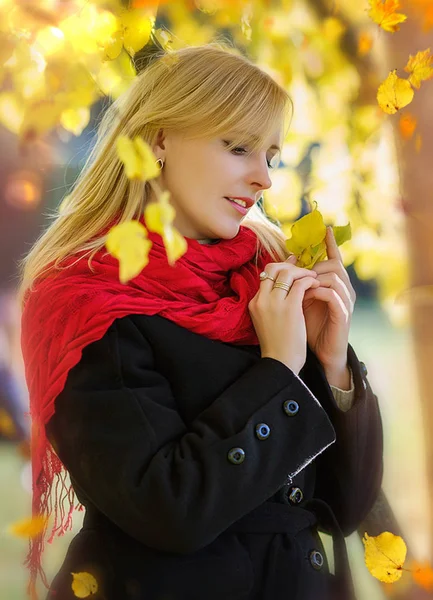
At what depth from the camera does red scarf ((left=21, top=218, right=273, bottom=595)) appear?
115cm

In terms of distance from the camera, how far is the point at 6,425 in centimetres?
186

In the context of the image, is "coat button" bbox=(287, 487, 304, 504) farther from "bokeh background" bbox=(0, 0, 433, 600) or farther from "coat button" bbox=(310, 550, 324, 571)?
"bokeh background" bbox=(0, 0, 433, 600)

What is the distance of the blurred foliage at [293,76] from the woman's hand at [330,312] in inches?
15.1

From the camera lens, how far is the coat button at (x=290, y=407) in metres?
1.13

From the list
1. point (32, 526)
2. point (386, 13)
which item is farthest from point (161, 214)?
point (386, 13)

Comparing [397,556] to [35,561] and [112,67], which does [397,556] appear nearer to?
[35,561]

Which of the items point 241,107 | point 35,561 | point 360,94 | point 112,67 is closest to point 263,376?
point 241,107

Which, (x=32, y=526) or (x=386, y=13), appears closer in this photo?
(x=32, y=526)

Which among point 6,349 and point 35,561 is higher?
point 6,349

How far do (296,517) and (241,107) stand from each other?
0.70m

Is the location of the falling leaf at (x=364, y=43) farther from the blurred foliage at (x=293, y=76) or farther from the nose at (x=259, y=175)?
A: the nose at (x=259, y=175)

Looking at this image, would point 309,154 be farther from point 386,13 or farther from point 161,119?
point 161,119

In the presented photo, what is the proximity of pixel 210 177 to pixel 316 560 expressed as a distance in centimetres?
67

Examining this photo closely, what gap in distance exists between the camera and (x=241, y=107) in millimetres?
1257
